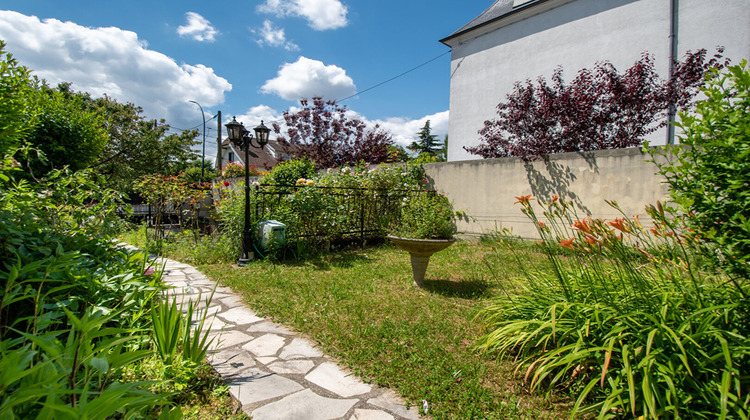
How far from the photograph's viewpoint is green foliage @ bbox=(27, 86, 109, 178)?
4355 mm

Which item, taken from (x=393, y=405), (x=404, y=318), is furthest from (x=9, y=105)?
(x=404, y=318)

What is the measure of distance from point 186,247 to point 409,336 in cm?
538

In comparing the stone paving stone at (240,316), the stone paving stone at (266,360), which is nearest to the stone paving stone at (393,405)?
the stone paving stone at (266,360)

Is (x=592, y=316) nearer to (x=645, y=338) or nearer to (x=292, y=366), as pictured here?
(x=645, y=338)

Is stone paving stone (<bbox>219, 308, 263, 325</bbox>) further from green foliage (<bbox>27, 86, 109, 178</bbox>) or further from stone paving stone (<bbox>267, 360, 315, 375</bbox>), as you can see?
green foliage (<bbox>27, 86, 109, 178</bbox>)

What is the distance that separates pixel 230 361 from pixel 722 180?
3117 millimetres

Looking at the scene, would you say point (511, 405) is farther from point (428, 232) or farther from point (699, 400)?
point (428, 232)

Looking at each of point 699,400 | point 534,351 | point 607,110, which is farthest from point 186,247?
point 607,110

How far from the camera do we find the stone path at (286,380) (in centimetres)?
192

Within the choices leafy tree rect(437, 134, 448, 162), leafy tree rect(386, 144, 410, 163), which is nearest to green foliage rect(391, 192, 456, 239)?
leafy tree rect(386, 144, 410, 163)

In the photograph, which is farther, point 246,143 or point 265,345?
point 246,143

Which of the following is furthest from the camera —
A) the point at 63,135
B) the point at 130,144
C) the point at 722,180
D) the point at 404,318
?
the point at 130,144

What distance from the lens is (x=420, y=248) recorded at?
4094 mm

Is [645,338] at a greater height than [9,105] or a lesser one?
lesser
